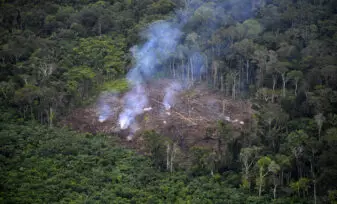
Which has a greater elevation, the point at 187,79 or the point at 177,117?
the point at 187,79

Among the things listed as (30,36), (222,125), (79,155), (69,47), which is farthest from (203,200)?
(30,36)

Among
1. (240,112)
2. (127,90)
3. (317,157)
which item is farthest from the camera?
(127,90)

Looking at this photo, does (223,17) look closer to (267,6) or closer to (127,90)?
(267,6)

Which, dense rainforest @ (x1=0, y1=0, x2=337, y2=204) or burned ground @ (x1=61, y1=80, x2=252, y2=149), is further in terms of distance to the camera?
burned ground @ (x1=61, y1=80, x2=252, y2=149)

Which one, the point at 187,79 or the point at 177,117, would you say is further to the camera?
the point at 187,79

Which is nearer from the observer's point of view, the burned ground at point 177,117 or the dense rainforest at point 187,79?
the dense rainforest at point 187,79
